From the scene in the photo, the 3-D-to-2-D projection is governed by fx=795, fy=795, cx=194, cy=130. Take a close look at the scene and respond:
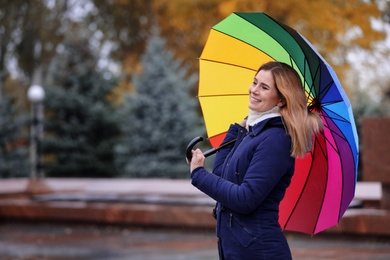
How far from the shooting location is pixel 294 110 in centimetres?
375

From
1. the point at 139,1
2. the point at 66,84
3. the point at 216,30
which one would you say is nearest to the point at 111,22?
the point at 139,1

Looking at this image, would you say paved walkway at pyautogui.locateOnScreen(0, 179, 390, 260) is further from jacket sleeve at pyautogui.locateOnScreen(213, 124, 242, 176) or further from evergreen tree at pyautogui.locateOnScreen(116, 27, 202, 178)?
jacket sleeve at pyautogui.locateOnScreen(213, 124, 242, 176)

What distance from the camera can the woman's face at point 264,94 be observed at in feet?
12.5

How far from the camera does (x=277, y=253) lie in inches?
145

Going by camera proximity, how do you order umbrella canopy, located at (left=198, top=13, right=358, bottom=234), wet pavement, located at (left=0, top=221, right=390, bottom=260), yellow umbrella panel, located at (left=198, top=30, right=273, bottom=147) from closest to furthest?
umbrella canopy, located at (left=198, top=13, right=358, bottom=234), yellow umbrella panel, located at (left=198, top=30, right=273, bottom=147), wet pavement, located at (left=0, top=221, right=390, bottom=260)

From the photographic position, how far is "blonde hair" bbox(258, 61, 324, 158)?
3678 millimetres

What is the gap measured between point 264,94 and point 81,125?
62.9 ft

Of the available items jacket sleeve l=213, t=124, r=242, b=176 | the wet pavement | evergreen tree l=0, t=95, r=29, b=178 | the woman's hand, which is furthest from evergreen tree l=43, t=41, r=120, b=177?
the woman's hand

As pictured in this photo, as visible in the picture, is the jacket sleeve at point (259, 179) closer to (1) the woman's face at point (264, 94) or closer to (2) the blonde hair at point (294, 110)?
(2) the blonde hair at point (294, 110)

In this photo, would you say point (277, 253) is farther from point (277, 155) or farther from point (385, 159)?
point (385, 159)

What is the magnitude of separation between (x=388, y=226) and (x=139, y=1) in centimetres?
2104

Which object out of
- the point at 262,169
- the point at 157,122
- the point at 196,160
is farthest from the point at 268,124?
the point at 157,122

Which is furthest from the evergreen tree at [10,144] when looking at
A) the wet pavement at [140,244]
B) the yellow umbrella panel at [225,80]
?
the yellow umbrella panel at [225,80]

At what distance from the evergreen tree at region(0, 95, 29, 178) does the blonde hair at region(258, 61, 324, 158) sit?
21829 mm
